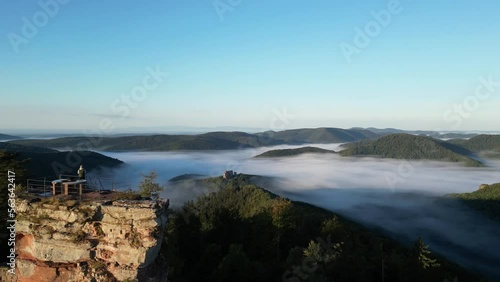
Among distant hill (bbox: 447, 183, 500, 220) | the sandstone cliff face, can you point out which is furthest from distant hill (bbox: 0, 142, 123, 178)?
distant hill (bbox: 447, 183, 500, 220)

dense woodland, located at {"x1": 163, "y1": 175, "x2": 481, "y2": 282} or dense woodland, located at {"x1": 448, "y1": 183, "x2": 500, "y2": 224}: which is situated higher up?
dense woodland, located at {"x1": 163, "y1": 175, "x2": 481, "y2": 282}

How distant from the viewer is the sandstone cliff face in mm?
17672

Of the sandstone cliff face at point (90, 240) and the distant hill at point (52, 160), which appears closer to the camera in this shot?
the sandstone cliff face at point (90, 240)

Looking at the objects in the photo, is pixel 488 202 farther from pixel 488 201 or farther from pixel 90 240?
pixel 90 240

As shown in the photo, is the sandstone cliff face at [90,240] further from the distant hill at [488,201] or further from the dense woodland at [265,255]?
the distant hill at [488,201]

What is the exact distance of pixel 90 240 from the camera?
18.0m

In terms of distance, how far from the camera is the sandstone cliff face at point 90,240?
58.0ft

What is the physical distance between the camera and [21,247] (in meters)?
18.8

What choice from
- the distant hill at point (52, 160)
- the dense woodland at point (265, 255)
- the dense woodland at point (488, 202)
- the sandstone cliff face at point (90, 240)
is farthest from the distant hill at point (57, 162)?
the dense woodland at point (488, 202)

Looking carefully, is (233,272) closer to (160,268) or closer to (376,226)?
(160,268)

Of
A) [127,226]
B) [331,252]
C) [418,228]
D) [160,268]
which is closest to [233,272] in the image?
[331,252]

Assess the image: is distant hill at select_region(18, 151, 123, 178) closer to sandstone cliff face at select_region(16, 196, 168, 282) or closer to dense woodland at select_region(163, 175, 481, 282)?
dense woodland at select_region(163, 175, 481, 282)

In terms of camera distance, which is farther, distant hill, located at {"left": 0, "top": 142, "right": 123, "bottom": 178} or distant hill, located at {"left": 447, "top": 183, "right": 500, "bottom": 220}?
distant hill, located at {"left": 447, "top": 183, "right": 500, "bottom": 220}

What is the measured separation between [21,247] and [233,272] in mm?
22812
